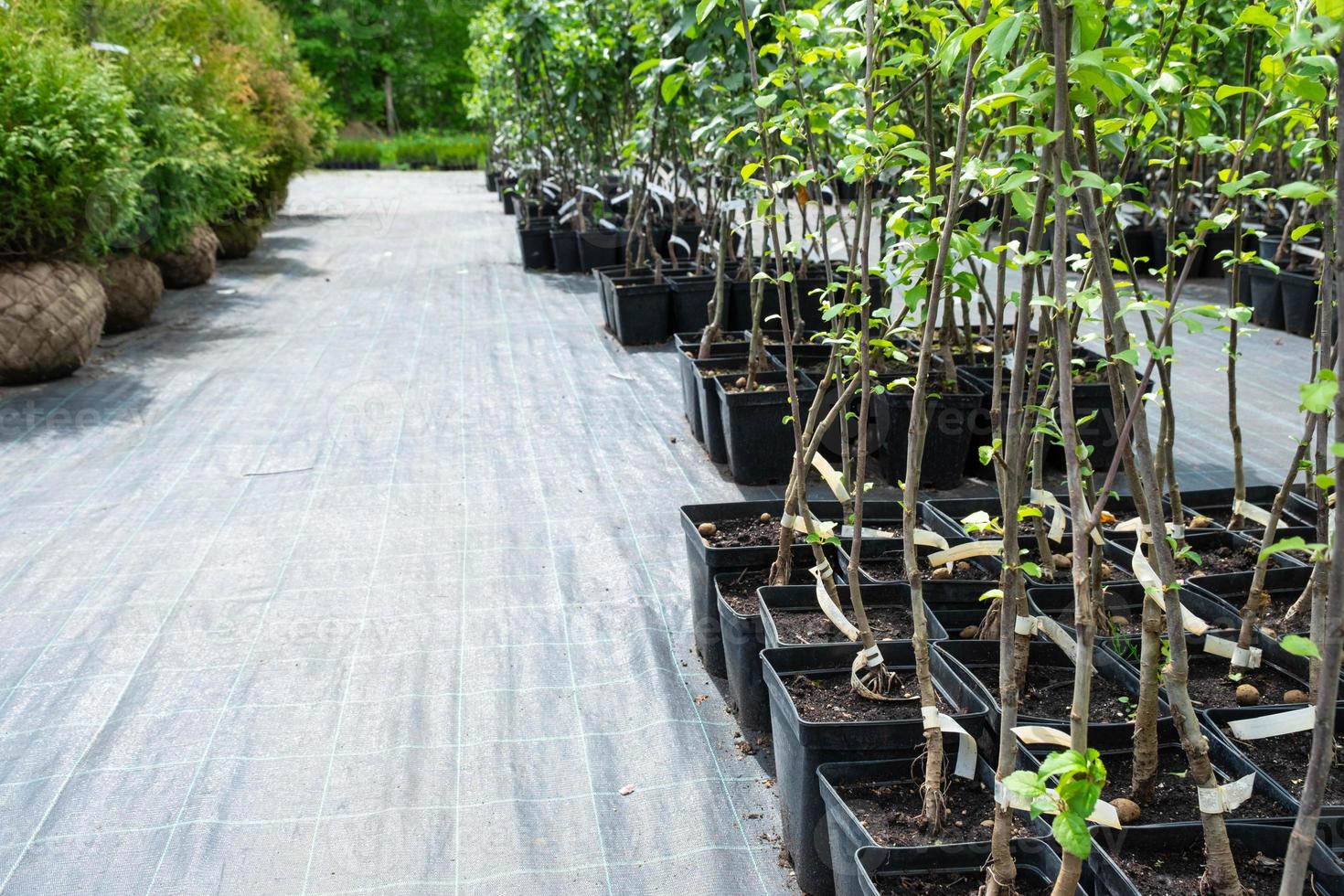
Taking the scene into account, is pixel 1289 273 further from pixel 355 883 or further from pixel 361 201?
pixel 361 201

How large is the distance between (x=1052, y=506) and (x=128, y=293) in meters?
5.92

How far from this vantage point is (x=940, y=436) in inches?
141

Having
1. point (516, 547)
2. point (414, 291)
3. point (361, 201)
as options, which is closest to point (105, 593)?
point (516, 547)

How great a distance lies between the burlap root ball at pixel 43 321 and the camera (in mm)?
5055

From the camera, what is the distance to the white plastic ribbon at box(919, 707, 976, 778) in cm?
169

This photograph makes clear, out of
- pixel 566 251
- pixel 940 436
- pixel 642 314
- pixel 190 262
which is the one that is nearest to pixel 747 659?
pixel 940 436

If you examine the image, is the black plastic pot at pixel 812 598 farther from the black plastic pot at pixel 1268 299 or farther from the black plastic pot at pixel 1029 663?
the black plastic pot at pixel 1268 299

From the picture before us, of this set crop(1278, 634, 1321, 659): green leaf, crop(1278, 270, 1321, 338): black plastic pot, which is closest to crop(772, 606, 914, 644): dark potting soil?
crop(1278, 634, 1321, 659): green leaf

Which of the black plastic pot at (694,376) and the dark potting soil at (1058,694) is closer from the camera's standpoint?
the dark potting soil at (1058,694)

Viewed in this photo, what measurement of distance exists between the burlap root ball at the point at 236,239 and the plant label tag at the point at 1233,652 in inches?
356

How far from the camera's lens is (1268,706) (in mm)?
1783

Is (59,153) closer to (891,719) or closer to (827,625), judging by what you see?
(827,625)

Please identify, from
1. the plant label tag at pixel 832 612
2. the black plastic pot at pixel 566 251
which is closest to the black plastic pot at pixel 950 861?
the plant label tag at pixel 832 612

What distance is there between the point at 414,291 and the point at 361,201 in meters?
8.51
